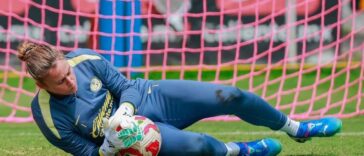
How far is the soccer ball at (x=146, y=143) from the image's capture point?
356 cm

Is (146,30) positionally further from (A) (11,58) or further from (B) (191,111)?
(B) (191,111)

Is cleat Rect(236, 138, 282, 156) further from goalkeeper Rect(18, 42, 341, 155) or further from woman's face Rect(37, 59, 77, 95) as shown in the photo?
woman's face Rect(37, 59, 77, 95)

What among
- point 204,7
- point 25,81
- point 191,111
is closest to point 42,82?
point 191,111

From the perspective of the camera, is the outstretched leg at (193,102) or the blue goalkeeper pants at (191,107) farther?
the outstretched leg at (193,102)

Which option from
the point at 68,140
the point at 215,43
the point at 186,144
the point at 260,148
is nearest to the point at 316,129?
the point at 260,148

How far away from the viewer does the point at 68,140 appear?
374cm

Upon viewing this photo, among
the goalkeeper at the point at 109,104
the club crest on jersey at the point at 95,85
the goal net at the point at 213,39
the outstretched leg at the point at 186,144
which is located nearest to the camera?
the goalkeeper at the point at 109,104

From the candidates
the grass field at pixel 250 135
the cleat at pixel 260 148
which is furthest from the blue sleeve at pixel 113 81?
the grass field at pixel 250 135

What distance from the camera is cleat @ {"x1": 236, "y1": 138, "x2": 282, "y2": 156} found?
4.05 meters

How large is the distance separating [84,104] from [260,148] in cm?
93

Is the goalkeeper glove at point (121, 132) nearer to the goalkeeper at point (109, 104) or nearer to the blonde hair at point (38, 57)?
the goalkeeper at point (109, 104)

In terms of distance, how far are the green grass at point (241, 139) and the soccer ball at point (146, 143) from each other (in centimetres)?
106

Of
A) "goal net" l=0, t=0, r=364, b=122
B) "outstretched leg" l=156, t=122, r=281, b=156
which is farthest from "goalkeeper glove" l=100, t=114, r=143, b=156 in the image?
"goal net" l=0, t=0, r=364, b=122

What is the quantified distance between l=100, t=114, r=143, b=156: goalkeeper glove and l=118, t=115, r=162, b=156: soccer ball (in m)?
0.03
